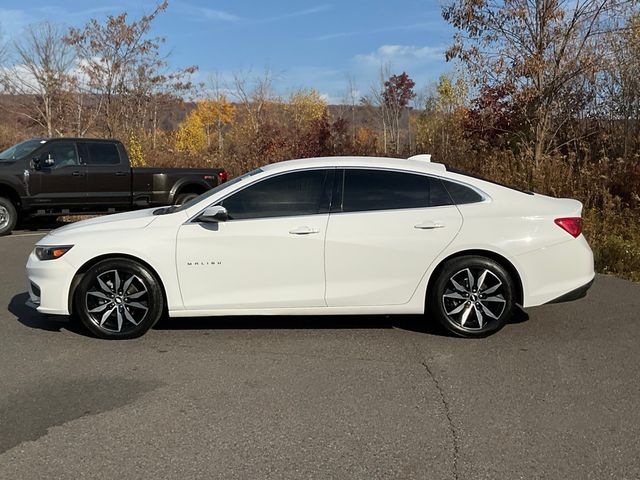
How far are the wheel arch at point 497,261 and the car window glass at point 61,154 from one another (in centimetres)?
985

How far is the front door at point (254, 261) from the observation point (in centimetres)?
516

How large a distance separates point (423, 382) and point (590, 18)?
452 inches

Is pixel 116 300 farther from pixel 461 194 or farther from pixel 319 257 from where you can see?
pixel 461 194

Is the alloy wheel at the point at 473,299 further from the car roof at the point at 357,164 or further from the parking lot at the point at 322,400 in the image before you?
the car roof at the point at 357,164

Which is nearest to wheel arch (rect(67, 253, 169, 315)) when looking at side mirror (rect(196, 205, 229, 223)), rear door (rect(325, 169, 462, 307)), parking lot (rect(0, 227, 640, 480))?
parking lot (rect(0, 227, 640, 480))

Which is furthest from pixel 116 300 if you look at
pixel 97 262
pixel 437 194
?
pixel 437 194

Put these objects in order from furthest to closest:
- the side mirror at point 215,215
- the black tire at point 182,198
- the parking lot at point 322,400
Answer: the black tire at point 182,198
the side mirror at point 215,215
the parking lot at point 322,400

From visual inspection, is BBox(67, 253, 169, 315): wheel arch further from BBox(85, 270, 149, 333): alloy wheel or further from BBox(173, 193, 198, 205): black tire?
BBox(173, 193, 198, 205): black tire

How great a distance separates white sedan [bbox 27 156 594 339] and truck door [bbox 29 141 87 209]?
7902mm

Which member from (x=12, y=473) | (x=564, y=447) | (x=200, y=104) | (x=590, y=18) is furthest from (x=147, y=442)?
(x=200, y=104)

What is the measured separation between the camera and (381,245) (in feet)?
17.1

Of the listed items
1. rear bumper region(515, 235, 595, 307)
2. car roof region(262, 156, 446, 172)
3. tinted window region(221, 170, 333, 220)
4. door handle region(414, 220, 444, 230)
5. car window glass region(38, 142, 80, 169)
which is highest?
car window glass region(38, 142, 80, 169)

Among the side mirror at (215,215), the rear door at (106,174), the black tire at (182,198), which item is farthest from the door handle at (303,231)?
the rear door at (106,174)

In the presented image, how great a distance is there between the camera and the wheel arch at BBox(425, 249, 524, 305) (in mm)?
5297
